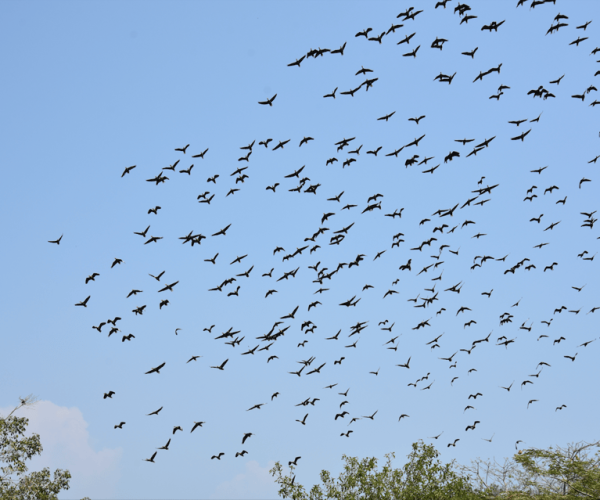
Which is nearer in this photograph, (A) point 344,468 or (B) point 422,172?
(B) point 422,172

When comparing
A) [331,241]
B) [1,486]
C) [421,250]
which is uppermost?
[421,250]

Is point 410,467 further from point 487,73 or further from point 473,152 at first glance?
point 487,73

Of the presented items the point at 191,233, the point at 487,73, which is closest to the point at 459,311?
the point at 487,73

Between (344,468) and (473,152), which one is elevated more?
(473,152)

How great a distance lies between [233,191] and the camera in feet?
124

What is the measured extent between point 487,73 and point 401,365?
20962 millimetres

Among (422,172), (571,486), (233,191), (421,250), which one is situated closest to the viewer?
(571,486)

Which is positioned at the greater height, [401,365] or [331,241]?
[331,241]

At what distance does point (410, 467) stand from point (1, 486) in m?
29.2

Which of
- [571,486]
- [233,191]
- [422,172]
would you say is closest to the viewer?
[571,486]

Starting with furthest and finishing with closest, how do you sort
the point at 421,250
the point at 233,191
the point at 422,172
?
the point at 421,250
the point at 233,191
the point at 422,172

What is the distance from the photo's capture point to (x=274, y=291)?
41.0m

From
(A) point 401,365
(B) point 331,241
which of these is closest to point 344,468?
(A) point 401,365

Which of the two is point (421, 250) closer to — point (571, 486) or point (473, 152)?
point (473, 152)
